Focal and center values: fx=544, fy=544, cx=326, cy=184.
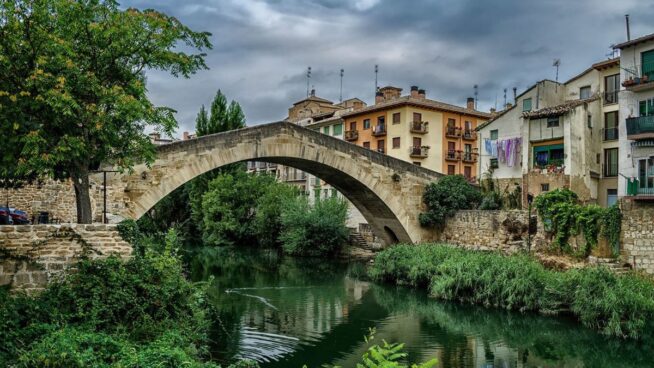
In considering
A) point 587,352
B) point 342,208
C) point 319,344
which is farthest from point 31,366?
point 342,208

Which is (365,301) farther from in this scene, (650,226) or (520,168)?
(520,168)

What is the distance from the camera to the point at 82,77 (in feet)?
34.4

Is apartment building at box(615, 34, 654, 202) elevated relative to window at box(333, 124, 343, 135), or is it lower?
lower

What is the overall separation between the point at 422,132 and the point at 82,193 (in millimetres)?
26292

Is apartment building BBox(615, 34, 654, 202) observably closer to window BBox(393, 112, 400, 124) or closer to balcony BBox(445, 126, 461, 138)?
balcony BBox(445, 126, 461, 138)

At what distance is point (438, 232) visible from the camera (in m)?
25.4

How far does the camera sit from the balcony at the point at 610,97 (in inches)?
959

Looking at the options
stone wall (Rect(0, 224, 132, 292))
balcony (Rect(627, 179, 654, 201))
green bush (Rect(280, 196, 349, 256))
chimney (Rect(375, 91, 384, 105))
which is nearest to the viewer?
stone wall (Rect(0, 224, 132, 292))

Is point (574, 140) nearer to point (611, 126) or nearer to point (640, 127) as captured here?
point (611, 126)

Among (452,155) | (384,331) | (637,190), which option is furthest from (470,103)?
(384,331)

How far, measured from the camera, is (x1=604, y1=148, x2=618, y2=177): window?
965 inches

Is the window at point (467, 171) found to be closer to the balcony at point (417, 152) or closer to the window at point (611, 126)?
the balcony at point (417, 152)

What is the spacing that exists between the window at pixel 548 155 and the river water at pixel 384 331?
10237 millimetres

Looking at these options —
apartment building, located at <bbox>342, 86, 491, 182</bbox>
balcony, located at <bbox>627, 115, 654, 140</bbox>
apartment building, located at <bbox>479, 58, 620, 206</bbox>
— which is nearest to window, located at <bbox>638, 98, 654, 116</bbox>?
balcony, located at <bbox>627, 115, 654, 140</bbox>
